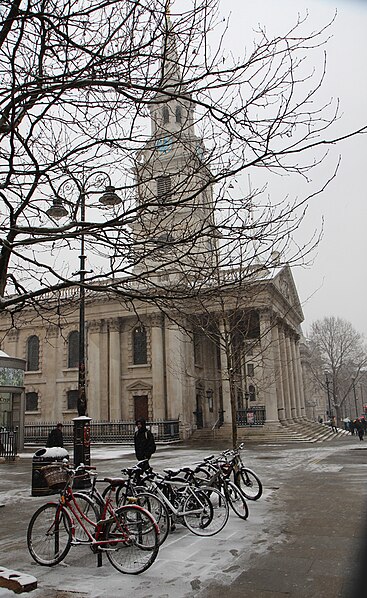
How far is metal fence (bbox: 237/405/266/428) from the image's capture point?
36406 mm

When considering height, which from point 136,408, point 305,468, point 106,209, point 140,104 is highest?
point 140,104

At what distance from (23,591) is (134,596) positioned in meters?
1.14

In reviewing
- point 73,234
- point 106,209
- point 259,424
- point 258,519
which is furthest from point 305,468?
point 259,424

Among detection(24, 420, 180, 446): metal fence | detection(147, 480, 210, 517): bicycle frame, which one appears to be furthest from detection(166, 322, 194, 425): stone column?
detection(147, 480, 210, 517): bicycle frame

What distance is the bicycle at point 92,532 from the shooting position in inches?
247

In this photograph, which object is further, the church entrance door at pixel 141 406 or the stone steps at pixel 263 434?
the church entrance door at pixel 141 406

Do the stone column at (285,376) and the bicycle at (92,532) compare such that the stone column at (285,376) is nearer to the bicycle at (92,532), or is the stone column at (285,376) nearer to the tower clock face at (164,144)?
the tower clock face at (164,144)

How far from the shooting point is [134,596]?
532cm

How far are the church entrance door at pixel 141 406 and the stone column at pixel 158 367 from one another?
1.31 m

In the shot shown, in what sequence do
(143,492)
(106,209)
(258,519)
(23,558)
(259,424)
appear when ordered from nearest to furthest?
(23,558) < (143,492) < (258,519) < (106,209) < (259,424)

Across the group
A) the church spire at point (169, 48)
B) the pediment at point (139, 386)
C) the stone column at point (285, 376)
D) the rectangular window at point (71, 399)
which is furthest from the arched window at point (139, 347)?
the church spire at point (169, 48)

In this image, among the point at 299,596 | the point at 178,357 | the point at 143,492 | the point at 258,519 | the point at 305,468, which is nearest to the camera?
the point at 299,596

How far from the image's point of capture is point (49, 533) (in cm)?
664

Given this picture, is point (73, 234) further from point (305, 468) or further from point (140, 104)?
point (305, 468)
